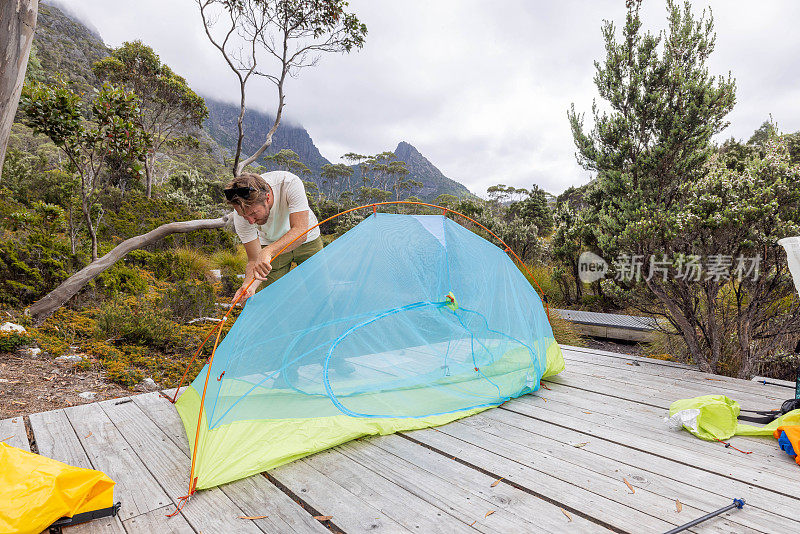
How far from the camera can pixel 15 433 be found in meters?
1.72

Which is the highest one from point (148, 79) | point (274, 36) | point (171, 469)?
point (148, 79)

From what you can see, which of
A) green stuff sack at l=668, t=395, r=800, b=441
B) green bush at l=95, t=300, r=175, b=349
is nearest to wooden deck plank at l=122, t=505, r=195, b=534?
green stuff sack at l=668, t=395, r=800, b=441

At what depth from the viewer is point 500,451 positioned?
1668mm

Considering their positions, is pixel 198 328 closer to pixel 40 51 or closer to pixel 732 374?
pixel 732 374

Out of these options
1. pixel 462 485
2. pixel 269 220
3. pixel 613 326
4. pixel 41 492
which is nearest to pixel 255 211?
pixel 269 220

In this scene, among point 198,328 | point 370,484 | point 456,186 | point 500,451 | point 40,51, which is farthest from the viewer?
point 456,186

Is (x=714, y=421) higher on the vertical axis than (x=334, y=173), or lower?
lower

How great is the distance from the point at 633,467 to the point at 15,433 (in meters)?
2.59

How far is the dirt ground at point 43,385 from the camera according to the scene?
223cm

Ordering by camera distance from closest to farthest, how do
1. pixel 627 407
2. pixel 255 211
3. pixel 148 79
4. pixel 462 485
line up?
pixel 462 485 → pixel 255 211 → pixel 627 407 → pixel 148 79

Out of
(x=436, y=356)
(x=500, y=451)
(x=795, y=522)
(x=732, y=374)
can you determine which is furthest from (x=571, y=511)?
(x=732, y=374)

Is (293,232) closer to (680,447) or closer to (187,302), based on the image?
(680,447)

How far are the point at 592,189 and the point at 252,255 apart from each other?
5.42 meters

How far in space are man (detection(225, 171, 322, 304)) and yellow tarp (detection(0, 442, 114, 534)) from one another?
792 mm
